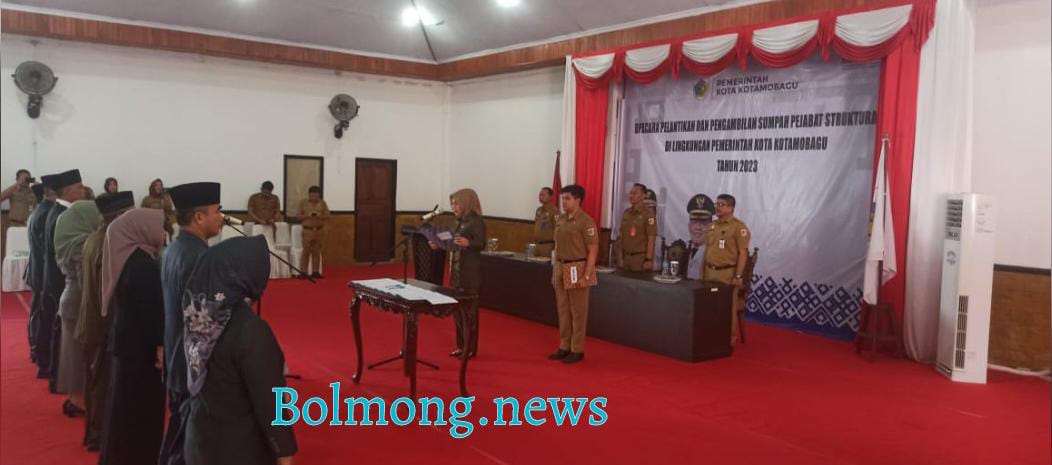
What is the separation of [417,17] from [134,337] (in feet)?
28.6

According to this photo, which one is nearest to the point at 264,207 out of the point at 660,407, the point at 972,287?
the point at 660,407

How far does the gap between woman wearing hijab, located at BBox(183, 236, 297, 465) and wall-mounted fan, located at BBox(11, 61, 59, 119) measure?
8.89m

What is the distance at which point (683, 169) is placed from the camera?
344 inches

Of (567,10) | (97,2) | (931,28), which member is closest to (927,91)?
(931,28)

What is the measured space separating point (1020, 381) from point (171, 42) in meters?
10.5

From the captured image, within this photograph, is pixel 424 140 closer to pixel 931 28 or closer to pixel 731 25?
pixel 731 25

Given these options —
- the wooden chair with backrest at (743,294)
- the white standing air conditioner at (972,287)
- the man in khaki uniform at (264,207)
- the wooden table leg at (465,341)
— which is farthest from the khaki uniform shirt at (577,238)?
the man in khaki uniform at (264,207)

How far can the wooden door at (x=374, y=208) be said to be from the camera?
40.6 feet

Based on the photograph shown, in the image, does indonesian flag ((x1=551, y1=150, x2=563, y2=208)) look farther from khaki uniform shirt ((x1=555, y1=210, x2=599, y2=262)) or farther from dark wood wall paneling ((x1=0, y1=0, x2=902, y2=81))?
khaki uniform shirt ((x1=555, y1=210, x2=599, y2=262))

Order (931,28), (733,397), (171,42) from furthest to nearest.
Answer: (171,42), (931,28), (733,397)

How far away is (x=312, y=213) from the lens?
35.7ft

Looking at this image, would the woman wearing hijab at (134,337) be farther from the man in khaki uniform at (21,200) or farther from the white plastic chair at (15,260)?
the man in khaki uniform at (21,200)

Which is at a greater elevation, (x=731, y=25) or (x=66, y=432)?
(x=731, y=25)

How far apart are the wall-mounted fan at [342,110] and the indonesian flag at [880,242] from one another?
8.22 metres
